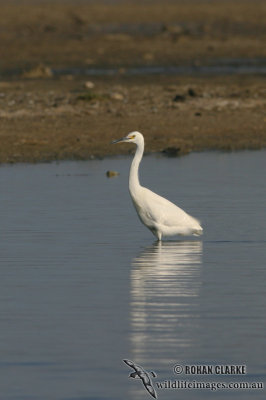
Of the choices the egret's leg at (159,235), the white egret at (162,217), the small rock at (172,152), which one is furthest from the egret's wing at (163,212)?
the small rock at (172,152)

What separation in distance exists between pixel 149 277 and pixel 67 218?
330 centimetres

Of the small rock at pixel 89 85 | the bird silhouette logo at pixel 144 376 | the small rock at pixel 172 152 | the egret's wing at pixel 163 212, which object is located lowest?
the small rock at pixel 89 85

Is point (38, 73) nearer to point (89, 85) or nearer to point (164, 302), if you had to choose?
point (89, 85)

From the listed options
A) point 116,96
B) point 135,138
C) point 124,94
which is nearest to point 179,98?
point 116,96

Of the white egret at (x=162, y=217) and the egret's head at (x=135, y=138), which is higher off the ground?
the egret's head at (x=135, y=138)

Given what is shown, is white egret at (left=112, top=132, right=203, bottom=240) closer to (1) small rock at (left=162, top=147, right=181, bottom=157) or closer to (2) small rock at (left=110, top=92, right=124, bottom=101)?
(1) small rock at (left=162, top=147, right=181, bottom=157)

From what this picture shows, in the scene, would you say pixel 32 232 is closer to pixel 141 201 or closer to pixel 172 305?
pixel 141 201

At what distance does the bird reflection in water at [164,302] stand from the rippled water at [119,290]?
1 cm

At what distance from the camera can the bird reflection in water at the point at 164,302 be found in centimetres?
809

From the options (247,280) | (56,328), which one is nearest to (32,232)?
(247,280)

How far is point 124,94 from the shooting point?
25.9 m

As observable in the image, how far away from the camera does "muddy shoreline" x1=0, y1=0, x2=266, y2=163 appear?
2069cm

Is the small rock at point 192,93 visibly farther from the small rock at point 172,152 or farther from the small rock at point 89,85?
the small rock at point 172,152

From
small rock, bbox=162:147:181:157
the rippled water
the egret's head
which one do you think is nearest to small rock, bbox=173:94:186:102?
small rock, bbox=162:147:181:157
